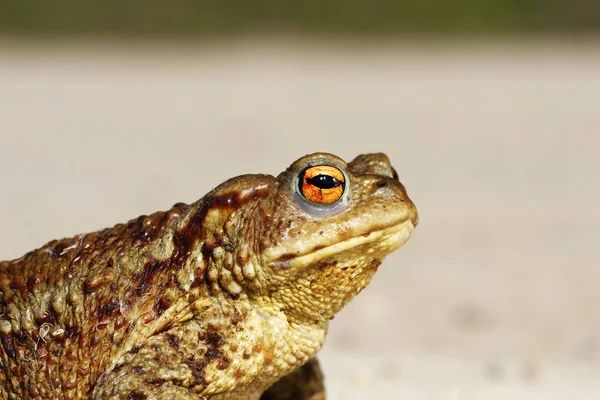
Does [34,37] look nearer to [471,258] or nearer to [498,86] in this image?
[498,86]

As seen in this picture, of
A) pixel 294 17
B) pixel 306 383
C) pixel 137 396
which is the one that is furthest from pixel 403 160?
pixel 294 17

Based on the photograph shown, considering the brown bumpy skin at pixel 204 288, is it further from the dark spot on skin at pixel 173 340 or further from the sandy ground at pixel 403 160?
the sandy ground at pixel 403 160

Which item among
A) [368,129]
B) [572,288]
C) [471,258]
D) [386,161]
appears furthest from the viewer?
[368,129]

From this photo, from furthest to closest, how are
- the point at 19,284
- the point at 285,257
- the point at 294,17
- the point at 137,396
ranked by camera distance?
1. the point at 294,17
2. the point at 19,284
3. the point at 285,257
4. the point at 137,396

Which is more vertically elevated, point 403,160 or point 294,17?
point 294,17

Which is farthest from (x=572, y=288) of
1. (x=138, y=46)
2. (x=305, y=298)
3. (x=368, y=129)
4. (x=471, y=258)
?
(x=138, y=46)

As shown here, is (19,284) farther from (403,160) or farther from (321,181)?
(403,160)
